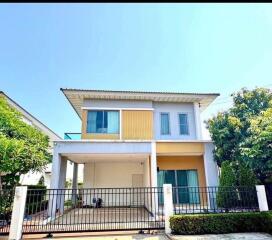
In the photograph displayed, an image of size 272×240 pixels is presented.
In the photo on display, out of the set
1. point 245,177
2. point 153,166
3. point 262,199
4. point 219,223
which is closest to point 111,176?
point 153,166

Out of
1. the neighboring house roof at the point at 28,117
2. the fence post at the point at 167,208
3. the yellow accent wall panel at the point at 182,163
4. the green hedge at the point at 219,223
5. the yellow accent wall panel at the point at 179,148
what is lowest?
the green hedge at the point at 219,223

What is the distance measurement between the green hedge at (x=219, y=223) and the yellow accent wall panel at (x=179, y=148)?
447cm

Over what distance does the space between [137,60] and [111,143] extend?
4.74m

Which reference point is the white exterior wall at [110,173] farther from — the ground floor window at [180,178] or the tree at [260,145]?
the tree at [260,145]

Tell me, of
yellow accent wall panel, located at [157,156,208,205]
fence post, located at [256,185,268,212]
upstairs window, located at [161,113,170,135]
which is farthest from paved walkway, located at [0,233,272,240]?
upstairs window, located at [161,113,170,135]

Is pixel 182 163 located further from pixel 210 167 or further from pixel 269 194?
pixel 269 194

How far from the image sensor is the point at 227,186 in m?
10.5

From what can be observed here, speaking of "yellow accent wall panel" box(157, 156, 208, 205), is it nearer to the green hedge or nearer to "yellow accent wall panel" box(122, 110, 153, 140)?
"yellow accent wall panel" box(122, 110, 153, 140)

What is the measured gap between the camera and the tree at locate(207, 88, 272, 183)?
1038 cm

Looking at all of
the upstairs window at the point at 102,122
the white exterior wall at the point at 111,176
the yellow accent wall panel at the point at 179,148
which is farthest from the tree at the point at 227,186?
the white exterior wall at the point at 111,176

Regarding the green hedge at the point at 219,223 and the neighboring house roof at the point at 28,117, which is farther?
the neighboring house roof at the point at 28,117

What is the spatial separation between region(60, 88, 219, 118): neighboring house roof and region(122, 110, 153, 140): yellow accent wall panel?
3.29ft

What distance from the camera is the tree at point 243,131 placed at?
10.4m

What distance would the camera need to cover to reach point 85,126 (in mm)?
13695
